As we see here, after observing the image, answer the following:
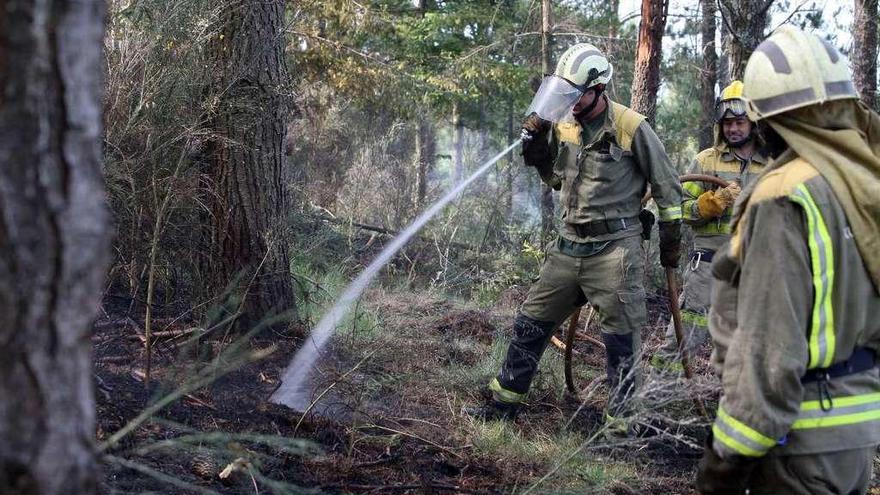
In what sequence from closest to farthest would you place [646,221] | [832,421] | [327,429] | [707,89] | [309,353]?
[832,421]
[327,429]
[646,221]
[309,353]
[707,89]

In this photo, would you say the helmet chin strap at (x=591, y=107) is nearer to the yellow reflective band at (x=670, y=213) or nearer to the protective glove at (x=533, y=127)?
the protective glove at (x=533, y=127)

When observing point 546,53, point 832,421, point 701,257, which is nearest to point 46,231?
point 832,421

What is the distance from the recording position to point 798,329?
2215 millimetres

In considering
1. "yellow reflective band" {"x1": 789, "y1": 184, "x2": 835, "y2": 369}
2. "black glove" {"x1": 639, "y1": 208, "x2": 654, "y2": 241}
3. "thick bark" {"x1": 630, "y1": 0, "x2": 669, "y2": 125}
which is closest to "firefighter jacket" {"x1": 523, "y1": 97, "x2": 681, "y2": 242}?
"black glove" {"x1": 639, "y1": 208, "x2": 654, "y2": 241}

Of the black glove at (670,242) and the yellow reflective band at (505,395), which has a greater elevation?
the black glove at (670,242)

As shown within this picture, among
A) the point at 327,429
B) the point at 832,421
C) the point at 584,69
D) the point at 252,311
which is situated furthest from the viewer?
the point at 252,311

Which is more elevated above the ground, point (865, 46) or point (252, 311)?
point (865, 46)

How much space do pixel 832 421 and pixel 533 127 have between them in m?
3.17

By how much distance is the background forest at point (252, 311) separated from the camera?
1.45 meters

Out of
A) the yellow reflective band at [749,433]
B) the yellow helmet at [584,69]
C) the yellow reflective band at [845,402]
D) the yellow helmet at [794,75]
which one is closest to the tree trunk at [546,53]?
the yellow helmet at [584,69]

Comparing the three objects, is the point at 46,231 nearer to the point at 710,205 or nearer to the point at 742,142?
the point at 710,205

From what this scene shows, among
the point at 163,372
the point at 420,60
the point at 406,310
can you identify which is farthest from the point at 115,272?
the point at 420,60

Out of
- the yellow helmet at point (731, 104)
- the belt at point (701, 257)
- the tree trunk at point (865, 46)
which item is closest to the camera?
the yellow helmet at point (731, 104)

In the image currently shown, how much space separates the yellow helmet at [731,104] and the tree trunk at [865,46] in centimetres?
569
